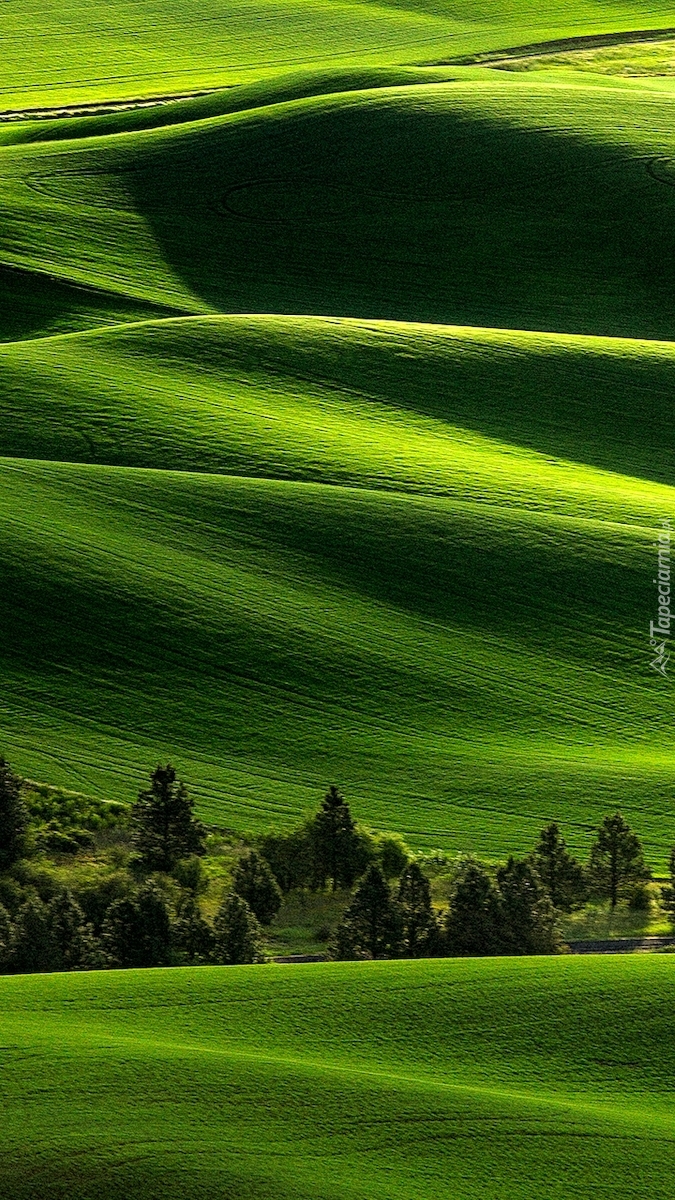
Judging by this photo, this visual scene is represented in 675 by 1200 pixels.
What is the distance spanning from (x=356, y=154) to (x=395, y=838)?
159ft

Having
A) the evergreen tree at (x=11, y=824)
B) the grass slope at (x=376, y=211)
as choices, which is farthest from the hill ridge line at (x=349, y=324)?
the evergreen tree at (x=11, y=824)

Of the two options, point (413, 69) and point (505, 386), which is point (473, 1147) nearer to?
point (505, 386)

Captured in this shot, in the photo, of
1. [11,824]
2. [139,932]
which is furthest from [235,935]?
[11,824]

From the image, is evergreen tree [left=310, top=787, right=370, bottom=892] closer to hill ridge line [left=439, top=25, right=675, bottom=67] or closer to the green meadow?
the green meadow

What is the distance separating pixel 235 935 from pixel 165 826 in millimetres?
4380

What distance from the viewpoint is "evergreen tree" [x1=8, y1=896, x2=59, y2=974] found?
28.0m

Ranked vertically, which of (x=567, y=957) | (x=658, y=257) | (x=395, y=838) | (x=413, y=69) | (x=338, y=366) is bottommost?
(x=567, y=957)

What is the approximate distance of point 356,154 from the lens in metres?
73.2

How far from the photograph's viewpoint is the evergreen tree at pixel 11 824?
31.9m

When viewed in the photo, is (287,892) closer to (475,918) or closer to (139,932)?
Answer: (139,932)

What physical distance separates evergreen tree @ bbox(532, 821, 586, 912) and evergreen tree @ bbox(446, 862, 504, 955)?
2006 mm

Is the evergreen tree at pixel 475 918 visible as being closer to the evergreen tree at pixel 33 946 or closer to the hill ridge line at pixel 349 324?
the evergreen tree at pixel 33 946

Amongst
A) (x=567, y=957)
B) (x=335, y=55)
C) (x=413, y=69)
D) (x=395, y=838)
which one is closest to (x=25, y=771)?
(x=395, y=838)

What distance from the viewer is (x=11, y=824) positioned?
105 feet
